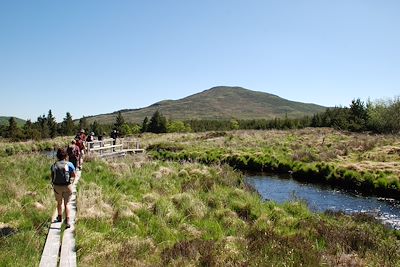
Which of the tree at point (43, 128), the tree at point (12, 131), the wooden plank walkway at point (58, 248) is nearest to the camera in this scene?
the wooden plank walkway at point (58, 248)

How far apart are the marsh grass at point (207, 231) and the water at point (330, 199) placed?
319cm

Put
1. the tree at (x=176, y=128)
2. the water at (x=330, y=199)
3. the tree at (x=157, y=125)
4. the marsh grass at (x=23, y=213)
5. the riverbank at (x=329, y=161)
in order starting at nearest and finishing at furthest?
1. the marsh grass at (x=23, y=213)
2. the water at (x=330, y=199)
3. the riverbank at (x=329, y=161)
4. the tree at (x=157, y=125)
5. the tree at (x=176, y=128)

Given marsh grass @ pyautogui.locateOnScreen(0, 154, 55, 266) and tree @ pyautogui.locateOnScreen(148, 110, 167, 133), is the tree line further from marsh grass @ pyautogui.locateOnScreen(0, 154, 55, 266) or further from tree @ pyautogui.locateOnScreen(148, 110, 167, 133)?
marsh grass @ pyautogui.locateOnScreen(0, 154, 55, 266)

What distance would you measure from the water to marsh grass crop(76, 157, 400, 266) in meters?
3.19

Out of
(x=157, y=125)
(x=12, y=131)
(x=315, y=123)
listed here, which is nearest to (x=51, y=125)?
(x=12, y=131)

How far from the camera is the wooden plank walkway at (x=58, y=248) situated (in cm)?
800

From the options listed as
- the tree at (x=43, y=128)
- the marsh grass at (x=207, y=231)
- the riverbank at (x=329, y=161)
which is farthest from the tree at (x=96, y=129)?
the marsh grass at (x=207, y=231)

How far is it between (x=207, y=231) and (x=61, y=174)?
4541mm

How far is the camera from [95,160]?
77.8 ft

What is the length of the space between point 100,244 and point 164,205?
4310 millimetres

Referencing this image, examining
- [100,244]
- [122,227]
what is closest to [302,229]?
[122,227]

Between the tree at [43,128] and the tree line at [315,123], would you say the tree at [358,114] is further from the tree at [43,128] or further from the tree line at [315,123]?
the tree at [43,128]

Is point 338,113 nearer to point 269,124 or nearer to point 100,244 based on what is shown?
point 269,124

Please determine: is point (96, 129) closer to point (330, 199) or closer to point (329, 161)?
point (329, 161)
